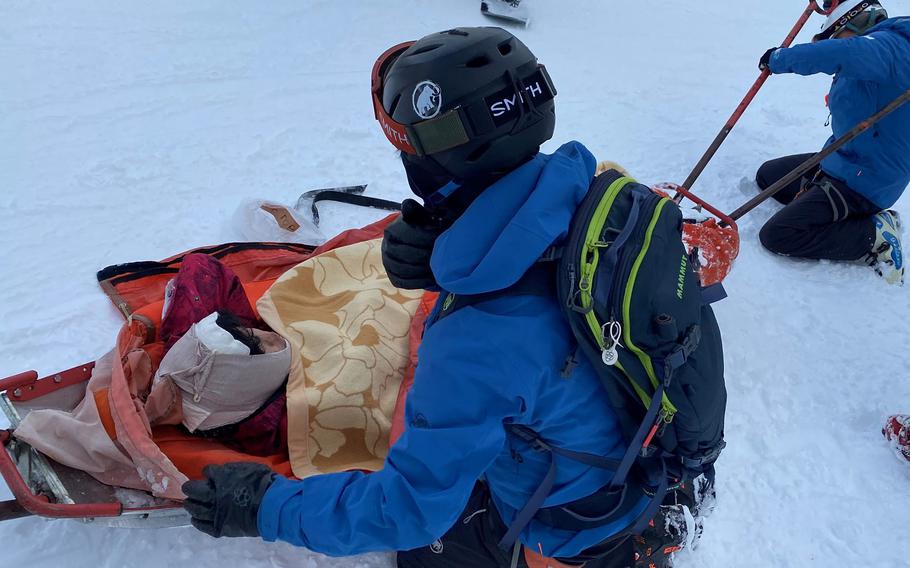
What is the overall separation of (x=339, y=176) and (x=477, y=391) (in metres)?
3.41

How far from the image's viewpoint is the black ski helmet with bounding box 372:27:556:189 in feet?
5.30

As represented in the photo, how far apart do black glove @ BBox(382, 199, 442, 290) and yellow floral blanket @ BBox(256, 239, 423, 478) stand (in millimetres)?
1032

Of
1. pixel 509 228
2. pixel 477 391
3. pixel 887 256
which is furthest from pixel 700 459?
pixel 887 256

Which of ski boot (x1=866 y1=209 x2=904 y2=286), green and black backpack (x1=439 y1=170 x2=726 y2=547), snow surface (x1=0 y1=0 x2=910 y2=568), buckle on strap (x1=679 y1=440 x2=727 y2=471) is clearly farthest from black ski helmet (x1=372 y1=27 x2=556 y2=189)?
ski boot (x1=866 y1=209 x2=904 y2=286)

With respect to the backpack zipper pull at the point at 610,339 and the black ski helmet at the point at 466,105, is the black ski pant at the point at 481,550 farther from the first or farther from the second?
the black ski helmet at the point at 466,105

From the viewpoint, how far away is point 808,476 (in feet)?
9.99

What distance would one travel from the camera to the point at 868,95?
4109 millimetres

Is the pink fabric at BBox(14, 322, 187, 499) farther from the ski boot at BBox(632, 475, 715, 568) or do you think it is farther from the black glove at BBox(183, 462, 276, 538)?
the ski boot at BBox(632, 475, 715, 568)

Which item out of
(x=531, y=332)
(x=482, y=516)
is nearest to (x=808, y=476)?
(x=482, y=516)

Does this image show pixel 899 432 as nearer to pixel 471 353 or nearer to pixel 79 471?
pixel 471 353

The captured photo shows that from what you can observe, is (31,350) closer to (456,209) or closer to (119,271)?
(119,271)

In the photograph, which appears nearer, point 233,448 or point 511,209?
point 511,209

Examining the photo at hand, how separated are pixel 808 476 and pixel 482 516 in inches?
70.5

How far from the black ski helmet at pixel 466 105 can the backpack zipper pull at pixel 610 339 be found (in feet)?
1.61
